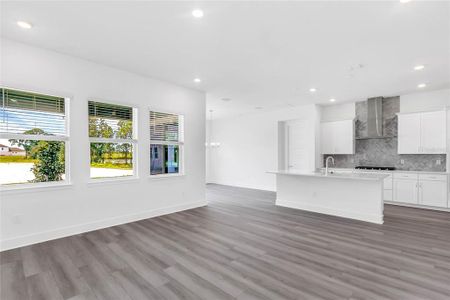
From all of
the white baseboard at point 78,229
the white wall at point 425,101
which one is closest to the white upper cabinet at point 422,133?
the white wall at point 425,101

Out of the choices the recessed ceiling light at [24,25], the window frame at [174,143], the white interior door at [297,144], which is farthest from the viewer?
the white interior door at [297,144]

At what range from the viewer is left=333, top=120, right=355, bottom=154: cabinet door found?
6711mm

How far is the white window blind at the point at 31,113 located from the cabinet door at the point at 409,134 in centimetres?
757

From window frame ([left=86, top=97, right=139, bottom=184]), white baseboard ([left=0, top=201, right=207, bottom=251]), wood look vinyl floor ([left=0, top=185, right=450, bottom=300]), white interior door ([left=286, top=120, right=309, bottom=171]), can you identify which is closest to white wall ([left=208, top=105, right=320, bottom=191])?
white interior door ([left=286, top=120, right=309, bottom=171])

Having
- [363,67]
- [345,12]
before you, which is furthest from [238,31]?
[363,67]

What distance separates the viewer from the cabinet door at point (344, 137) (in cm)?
671

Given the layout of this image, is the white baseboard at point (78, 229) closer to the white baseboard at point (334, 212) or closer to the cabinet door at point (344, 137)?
the white baseboard at point (334, 212)

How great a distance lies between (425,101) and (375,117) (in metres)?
1.12

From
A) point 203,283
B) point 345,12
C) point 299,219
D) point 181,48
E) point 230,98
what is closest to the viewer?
point 203,283

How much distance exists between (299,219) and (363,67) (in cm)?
314

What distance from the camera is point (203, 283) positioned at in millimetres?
2389

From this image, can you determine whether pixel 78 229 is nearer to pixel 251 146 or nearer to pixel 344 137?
pixel 251 146

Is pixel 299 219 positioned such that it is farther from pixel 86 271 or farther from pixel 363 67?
pixel 86 271

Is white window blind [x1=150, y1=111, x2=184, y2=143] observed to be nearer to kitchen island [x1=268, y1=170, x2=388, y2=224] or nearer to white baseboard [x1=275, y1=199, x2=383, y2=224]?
kitchen island [x1=268, y1=170, x2=388, y2=224]
